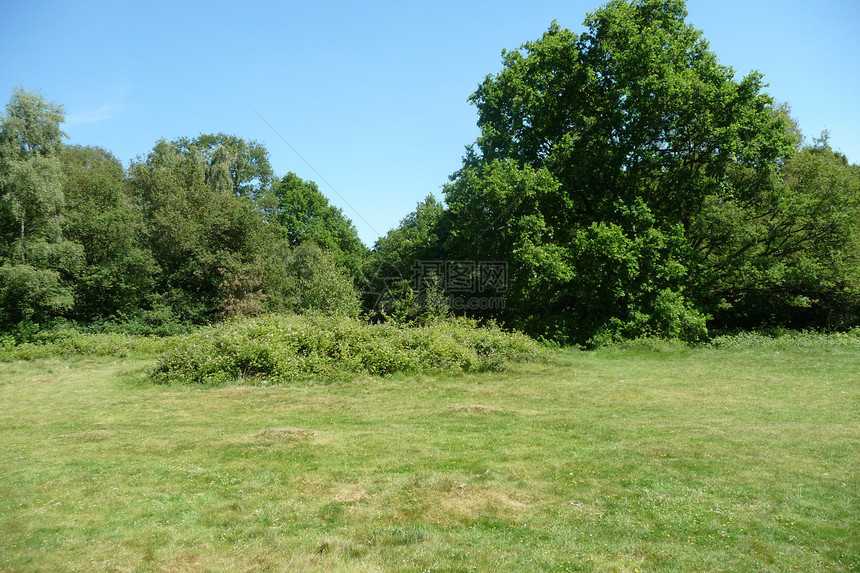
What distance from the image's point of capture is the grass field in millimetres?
4750

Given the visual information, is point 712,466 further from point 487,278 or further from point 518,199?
point 487,278

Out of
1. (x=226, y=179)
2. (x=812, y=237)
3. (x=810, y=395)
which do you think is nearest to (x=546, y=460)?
(x=810, y=395)

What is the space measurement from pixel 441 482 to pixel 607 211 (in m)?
19.8

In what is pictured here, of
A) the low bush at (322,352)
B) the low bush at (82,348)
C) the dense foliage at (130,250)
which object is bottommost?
the low bush at (82,348)

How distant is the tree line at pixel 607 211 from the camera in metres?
21.8

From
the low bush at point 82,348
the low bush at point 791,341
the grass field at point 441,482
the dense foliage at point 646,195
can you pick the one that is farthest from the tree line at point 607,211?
the grass field at point 441,482

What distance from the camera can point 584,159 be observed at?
23703mm

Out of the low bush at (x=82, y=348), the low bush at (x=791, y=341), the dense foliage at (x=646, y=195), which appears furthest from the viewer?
the dense foliage at (x=646, y=195)

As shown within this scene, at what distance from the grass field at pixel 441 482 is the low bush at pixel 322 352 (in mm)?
2585

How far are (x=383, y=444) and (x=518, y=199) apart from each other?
1658 centimetres

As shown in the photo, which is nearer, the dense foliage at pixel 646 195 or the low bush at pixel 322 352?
the low bush at pixel 322 352

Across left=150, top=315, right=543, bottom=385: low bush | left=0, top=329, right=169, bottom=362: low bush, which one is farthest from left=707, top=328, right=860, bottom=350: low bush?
left=0, top=329, right=169, bottom=362: low bush

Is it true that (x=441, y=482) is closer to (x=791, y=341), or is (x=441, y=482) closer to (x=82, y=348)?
(x=791, y=341)

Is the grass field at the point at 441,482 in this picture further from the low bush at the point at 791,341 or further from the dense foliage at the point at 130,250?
the dense foliage at the point at 130,250
